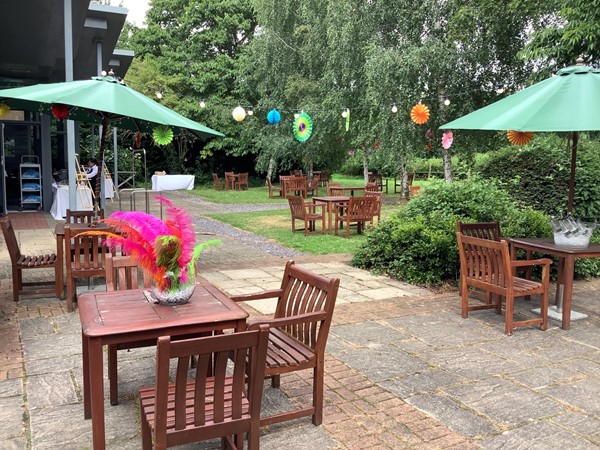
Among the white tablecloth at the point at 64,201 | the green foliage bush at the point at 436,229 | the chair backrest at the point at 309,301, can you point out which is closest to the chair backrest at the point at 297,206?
the green foliage bush at the point at 436,229

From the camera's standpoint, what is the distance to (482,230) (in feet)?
19.0

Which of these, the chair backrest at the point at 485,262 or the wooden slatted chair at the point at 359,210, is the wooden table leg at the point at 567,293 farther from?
the wooden slatted chair at the point at 359,210

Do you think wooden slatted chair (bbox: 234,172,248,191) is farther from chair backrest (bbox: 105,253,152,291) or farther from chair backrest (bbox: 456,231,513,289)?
chair backrest (bbox: 105,253,152,291)

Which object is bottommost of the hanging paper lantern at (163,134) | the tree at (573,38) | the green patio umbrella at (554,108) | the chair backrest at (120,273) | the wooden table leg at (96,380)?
the wooden table leg at (96,380)

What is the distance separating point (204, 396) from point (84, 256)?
3727 millimetres

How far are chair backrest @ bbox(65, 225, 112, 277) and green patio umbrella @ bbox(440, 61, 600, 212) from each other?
153 inches

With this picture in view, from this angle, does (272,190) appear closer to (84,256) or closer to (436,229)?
(436,229)

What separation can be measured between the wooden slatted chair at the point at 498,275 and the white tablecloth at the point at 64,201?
33.2 feet

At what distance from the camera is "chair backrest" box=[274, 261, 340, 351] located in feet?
9.86

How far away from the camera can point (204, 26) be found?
2777cm

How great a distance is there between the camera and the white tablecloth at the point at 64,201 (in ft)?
42.4

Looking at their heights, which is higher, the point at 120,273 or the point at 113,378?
the point at 120,273

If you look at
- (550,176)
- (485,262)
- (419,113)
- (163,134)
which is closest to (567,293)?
(485,262)

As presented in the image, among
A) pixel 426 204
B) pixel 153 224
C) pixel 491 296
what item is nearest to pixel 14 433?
pixel 153 224
